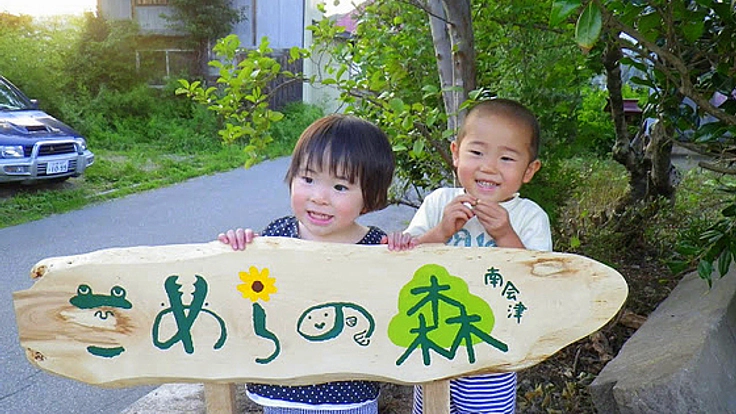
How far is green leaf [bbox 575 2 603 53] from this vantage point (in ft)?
3.62

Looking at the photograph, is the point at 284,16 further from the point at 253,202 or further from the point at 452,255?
the point at 452,255

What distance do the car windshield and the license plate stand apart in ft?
3.23

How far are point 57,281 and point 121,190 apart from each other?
21.4 feet

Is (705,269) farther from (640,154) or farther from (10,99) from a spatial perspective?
(10,99)

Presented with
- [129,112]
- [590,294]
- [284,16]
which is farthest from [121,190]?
[284,16]

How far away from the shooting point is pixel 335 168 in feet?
4.76

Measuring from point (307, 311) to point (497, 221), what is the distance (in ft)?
1.55

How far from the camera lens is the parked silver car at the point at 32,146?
6.77m

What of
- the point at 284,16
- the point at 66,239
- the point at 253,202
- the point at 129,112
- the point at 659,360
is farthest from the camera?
the point at 284,16

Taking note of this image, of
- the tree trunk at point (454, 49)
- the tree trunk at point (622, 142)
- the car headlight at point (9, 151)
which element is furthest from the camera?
the car headlight at point (9, 151)

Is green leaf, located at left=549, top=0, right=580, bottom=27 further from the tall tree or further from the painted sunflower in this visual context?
the tall tree

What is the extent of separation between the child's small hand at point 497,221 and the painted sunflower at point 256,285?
0.49m

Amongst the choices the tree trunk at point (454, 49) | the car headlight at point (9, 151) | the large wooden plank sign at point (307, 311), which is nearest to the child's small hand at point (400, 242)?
the large wooden plank sign at point (307, 311)

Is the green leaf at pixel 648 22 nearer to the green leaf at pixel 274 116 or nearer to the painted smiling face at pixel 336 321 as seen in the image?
the painted smiling face at pixel 336 321
